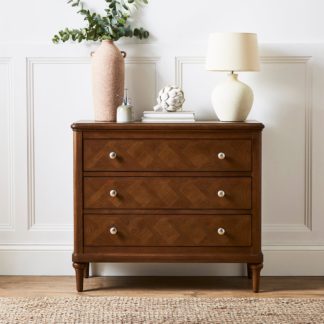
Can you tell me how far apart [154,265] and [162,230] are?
45cm

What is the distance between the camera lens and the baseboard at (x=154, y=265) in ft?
12.4

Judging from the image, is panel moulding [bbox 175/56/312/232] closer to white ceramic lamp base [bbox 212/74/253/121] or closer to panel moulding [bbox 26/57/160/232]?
panel moulding [bbox 26/57/160/232]

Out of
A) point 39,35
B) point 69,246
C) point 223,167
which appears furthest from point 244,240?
point 39,35

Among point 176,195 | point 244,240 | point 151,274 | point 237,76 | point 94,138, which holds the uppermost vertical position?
point 237,76

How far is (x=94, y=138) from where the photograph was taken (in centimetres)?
337

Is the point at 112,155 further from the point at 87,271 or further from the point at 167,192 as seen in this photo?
the point at 87,271

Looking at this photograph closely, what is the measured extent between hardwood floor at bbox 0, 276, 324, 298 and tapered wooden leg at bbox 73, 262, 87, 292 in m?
0.04

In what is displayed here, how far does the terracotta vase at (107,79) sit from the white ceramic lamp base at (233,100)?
Result: 0.48 metres

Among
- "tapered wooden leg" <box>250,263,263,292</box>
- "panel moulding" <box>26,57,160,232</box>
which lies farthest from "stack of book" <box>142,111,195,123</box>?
"tapered wooden leg" <box>250,263,263,292</box>

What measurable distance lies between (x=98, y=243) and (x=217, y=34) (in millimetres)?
1137

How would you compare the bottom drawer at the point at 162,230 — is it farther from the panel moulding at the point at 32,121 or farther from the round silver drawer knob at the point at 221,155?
the panel moulding at the point at 32,121

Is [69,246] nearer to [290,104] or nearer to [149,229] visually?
[149,229]

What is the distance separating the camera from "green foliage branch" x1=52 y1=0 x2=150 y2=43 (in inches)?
144

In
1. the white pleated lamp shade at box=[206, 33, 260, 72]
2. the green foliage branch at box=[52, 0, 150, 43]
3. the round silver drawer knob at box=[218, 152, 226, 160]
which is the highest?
the green foliage branch at box=[52, 0, 150, 43]
